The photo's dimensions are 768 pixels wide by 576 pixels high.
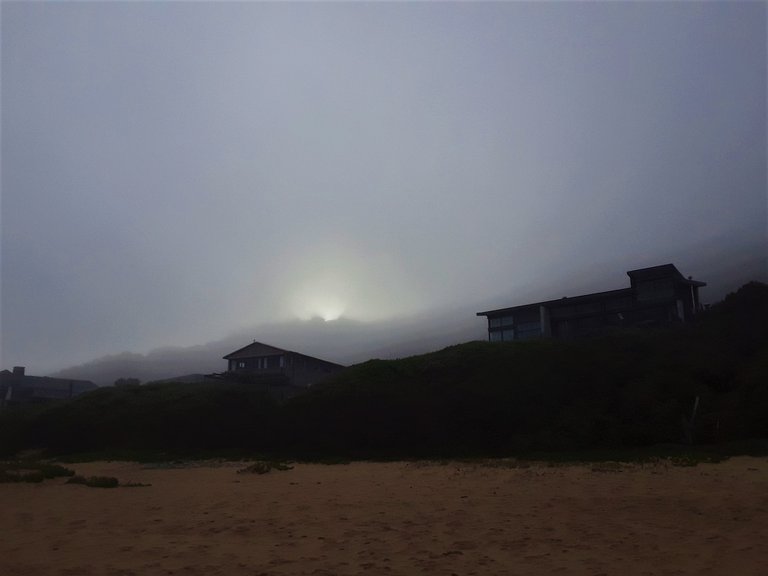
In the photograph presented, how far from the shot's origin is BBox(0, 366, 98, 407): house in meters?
46.9

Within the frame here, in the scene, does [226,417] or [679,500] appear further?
[226,417]

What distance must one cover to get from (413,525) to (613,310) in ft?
88.7

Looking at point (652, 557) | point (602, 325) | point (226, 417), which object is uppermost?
point (602, 325)

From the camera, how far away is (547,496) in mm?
9648

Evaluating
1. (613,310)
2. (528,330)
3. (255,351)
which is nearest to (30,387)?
(255,351)

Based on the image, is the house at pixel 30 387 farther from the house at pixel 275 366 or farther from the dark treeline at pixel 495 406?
the dark treeline at pixel 495 406

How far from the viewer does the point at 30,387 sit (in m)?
48.8

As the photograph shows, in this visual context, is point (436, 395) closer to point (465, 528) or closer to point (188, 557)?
point (465, 528)

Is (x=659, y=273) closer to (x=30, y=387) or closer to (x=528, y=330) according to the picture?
(x=528, y=330)

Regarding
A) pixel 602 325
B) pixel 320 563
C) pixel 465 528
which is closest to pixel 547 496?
pixel 465 528

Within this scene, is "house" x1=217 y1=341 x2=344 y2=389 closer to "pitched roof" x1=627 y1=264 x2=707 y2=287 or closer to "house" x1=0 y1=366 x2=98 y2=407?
"house" x1=0 y1=366 x2=98 y2=407

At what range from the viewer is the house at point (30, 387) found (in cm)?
4688

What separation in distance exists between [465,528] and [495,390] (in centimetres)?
1453

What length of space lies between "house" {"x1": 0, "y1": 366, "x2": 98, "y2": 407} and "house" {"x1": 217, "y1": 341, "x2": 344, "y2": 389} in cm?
1495
